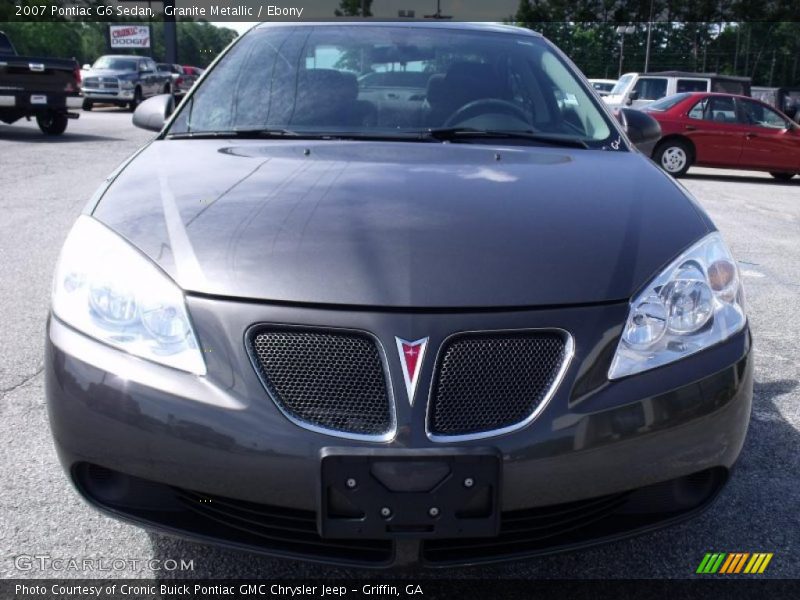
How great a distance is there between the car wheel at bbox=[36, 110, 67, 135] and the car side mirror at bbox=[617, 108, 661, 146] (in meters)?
14.5

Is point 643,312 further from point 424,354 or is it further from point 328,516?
point 328,516

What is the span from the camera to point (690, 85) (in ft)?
61.7

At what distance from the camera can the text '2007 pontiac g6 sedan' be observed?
181 centimetres

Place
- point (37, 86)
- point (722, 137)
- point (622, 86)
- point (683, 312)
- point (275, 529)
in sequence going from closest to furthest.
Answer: point (275, 529) < point (683, 312) < point (722, 137) < point (37, 86) < point (622, 86)

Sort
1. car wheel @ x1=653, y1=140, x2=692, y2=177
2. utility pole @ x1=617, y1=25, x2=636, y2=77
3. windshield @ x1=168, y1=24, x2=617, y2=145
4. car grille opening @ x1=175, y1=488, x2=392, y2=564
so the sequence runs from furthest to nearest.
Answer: utility pole @ x1=617, y1=25, x2=636, y2=77, car wheel @ x1=653, y1=140, x2=692, y2=177, windshield @ x1=168, y1=24, x2=617, y2=145, car grille opening @ x1=175, y1=488, x2=392, y2=564

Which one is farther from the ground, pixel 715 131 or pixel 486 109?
pixel 486 109

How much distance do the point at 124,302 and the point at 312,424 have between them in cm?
55

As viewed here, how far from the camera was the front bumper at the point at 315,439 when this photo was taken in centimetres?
182

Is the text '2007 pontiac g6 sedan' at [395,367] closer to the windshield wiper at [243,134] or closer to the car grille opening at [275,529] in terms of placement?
the car grille opening at [275,529]

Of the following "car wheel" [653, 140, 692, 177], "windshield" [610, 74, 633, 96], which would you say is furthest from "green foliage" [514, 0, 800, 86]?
"car wheel" [653, 140, 692, 177]

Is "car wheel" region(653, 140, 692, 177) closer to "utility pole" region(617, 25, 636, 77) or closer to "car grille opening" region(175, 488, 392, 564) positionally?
"car grille opening" region(175, 488, 392, 564)

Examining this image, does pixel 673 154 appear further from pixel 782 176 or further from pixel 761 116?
pixel 782 176

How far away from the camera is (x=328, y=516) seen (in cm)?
180

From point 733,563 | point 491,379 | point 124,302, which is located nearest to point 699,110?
point 733,563
